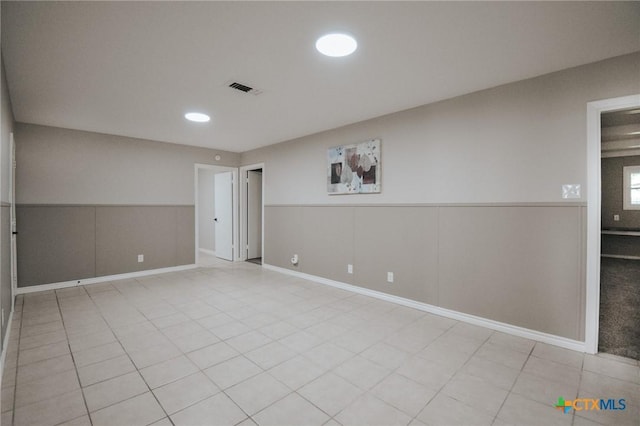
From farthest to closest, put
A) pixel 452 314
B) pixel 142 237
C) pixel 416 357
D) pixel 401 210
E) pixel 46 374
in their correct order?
pixel 142 237, pixel 401 210, pixel 452 314, pixel 416 357, pixel 46 374

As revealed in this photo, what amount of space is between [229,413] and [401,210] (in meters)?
2.73

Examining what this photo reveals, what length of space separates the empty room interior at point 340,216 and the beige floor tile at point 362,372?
23 mm

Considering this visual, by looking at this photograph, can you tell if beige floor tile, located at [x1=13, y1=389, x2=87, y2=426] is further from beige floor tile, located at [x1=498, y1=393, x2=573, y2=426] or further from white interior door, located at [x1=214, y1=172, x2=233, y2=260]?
white interior door, located at [x1=214, y1=172, x2=233, y2=260]

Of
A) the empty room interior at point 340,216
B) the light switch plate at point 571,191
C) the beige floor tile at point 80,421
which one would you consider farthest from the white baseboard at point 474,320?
the beige floor tile at point 80,421

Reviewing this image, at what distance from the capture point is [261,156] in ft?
19.2

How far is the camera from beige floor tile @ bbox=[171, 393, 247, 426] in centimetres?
163

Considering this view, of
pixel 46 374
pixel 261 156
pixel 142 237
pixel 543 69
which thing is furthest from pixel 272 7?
pixel 142 237

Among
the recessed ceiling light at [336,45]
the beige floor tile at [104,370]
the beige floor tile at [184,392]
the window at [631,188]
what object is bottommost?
the beige floor tile at [184,392]

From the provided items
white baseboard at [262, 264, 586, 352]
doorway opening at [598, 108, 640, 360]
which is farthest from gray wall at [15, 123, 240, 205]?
doorway opening at [598, 108, 640, 360]

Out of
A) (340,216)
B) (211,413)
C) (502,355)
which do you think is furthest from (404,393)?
(340,216)

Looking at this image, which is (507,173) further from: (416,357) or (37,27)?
(37,27)

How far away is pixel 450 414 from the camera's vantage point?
1700 mm

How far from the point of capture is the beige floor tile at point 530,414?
1646 mm

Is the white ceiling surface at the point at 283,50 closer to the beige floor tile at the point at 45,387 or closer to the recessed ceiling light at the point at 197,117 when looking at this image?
the recessed ceiling light at the point at 197,117
